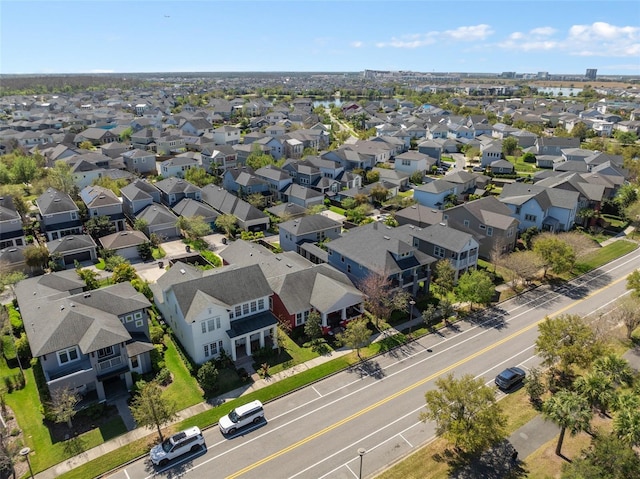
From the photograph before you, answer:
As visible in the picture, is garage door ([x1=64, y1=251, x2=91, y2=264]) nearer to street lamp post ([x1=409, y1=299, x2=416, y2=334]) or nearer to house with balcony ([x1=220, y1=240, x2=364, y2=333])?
house with balcony ([x1=220, y1=240, x2=364, y2=333])

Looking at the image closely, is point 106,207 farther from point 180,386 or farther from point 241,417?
point 241,417

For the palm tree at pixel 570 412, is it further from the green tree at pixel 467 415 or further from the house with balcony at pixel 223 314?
the house with balcony at pixel 223 314

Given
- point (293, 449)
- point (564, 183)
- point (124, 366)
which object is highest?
point (564, 183)

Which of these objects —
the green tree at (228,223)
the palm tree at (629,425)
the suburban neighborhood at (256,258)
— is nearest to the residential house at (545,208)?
the suburban neighborhood at (256,258)

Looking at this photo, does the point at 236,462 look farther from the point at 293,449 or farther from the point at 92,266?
the point at 92,266

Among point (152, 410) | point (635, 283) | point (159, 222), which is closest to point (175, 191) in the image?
point (159, 222)

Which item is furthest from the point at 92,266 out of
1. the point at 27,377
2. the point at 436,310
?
the point at 436,310

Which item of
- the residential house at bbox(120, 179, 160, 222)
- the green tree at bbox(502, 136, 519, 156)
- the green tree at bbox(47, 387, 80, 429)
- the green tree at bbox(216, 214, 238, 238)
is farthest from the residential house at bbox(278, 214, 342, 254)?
the green tree at bbox(502, 136, 519, 156)
